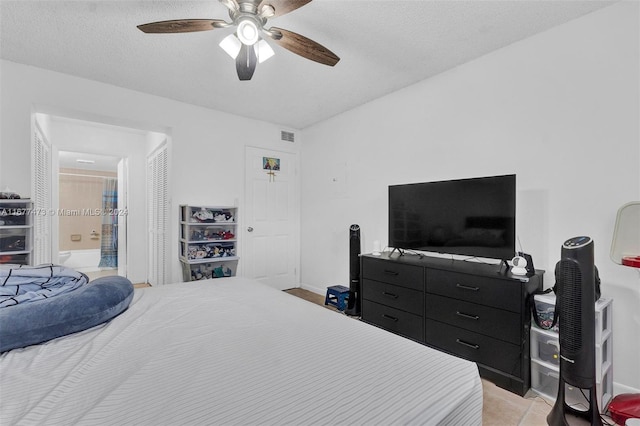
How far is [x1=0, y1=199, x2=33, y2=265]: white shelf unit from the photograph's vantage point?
246 cm

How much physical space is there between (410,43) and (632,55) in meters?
1.43

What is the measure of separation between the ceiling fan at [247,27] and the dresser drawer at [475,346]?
2313 mm

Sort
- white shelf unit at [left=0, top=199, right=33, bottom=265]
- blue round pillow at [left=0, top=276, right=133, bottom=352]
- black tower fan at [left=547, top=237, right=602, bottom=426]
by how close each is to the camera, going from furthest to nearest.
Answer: white shelf unit at [left=0, top=199, right=33, bottom=265]
black tower fan at [left=547, top=237, right=602, bottom=426]
blue round pillow at [left=0, top=276, right=133, bottom=352]

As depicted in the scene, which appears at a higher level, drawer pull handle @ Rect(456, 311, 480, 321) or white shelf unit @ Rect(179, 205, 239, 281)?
white shelf unit @ Rect(179, 205, 239, 281)

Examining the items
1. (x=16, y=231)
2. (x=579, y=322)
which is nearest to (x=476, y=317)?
(x=579, y=322)

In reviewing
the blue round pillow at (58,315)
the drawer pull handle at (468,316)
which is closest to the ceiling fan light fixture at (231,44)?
the blue round pillow at (58,315)

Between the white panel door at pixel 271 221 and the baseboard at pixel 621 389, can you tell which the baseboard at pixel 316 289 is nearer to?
the white panel door at pixel 271 221

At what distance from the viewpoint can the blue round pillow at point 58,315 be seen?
1212 mm

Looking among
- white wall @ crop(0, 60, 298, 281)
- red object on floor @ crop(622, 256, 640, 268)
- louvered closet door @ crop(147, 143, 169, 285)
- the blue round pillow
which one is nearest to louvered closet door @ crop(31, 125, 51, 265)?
white wall @ crop(0, 60, 298, 281)

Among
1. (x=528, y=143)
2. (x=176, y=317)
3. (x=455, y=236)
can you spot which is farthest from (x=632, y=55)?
(x=176, y=317)

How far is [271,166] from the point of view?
4520 millimetres

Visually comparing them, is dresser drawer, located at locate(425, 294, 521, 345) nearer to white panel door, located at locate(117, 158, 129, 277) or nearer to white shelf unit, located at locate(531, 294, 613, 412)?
white shelf unit, located at locate(531, 294, 613, 412)

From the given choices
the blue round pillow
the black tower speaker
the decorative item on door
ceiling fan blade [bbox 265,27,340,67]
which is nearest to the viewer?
the blue round pillow

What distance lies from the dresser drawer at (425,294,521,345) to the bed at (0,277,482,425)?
1.09m
